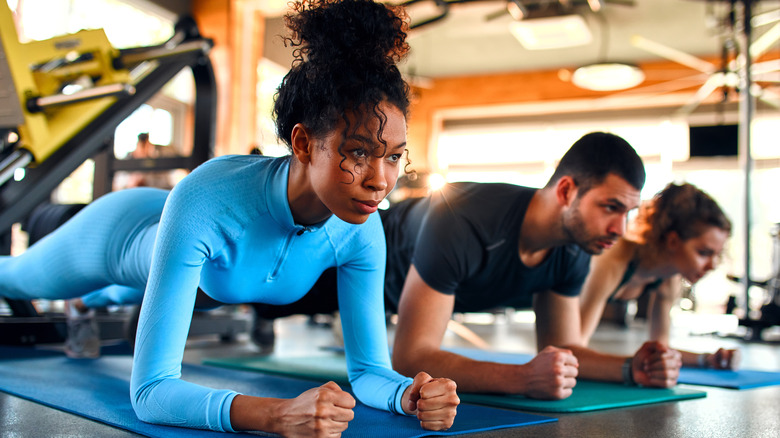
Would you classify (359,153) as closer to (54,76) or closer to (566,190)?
(566,190)

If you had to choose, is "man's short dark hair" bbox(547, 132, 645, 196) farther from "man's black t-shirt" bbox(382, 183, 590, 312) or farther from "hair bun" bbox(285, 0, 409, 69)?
"hair bun" bbox(285, 0, 409, 69)

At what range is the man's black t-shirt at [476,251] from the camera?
1.58m

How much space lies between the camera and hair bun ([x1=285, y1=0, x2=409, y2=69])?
1.08m

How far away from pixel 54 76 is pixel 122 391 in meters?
Answer: 1.62

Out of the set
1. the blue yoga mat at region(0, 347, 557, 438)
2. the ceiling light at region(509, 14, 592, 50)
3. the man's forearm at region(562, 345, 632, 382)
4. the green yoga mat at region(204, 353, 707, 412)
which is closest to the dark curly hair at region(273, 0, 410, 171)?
the blue yoga mat at region(0, 347, 557, 438)

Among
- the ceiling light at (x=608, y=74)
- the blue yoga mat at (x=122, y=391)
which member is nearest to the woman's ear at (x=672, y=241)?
the blue yoga mat at (x=122, y=391)

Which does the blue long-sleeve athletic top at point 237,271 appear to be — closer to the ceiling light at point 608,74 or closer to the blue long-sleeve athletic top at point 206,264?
the blue long-sleeve athletic top at point 206,264

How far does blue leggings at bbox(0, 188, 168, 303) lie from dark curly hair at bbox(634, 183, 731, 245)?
1.58m

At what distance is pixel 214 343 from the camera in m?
3.03

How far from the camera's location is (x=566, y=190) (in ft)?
5.38

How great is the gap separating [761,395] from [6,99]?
261 cm

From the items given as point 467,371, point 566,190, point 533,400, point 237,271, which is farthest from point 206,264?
point 566,190

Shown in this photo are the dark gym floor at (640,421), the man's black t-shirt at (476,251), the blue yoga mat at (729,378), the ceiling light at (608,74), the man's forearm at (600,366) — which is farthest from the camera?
the ceiling light at (608,74)

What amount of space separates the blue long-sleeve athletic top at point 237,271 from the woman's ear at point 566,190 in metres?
0.55
